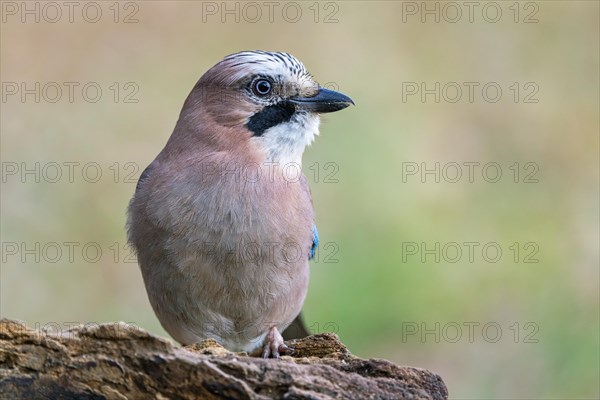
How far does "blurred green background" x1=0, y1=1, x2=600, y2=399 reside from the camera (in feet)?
28.7

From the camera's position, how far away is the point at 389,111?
35.4ft

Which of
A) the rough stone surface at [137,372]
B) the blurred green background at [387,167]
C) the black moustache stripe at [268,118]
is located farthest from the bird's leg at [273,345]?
the blurred green background at [387,167]

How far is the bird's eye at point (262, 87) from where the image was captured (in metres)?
5.88

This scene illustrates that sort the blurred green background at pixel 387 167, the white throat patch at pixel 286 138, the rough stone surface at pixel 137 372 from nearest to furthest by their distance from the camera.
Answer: the rough stone surface at pixel 137 372 → the white throat patch at pixel 286 138 → the blurred green background at pixel 387 167

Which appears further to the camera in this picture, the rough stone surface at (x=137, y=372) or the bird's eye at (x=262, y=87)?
the bird's eye at (x=262, y=87)

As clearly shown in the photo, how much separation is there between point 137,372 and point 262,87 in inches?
94.3

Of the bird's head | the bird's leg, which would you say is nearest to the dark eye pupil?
the bird's head

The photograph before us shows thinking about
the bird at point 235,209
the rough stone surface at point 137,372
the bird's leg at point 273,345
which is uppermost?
the bird at point 235,209

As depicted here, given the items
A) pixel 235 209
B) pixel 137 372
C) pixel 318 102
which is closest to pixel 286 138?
pixel 318 102

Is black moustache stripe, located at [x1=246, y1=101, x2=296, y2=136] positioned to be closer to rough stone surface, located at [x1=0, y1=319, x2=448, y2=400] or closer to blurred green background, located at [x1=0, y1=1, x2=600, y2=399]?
rough stone surface, located at [x1=0, y1=319, x2=448, y2=400]

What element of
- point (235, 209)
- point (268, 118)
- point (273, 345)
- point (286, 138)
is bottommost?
point (273, 345)

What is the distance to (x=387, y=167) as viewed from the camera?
1004 cm

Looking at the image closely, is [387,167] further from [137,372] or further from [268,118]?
[137,372]

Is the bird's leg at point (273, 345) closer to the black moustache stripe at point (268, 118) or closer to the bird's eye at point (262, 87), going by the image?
the black moustache stripe at point (268, 118)
